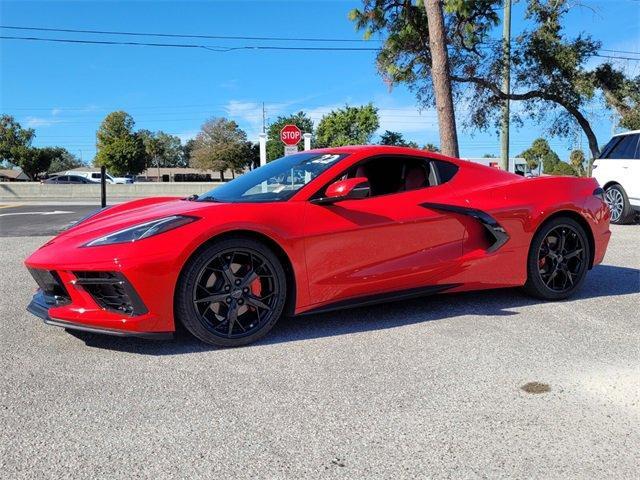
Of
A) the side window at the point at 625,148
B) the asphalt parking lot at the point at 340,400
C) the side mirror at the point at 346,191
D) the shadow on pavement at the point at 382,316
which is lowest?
the asphalt parking lot at the point at 340,400

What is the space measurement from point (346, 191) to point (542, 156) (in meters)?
90.5

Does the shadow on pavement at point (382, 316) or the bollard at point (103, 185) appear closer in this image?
the shadow on pavement at point (382, 316)

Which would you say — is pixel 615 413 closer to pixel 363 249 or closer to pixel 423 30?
pixel 363 249

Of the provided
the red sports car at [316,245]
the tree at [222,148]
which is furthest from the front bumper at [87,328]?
the tree at [222,148]

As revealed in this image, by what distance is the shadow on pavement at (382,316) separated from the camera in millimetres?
3529

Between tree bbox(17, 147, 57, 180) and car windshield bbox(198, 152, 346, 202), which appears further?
tree bbox(17, 147, 57, 180)

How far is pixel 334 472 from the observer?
209cm

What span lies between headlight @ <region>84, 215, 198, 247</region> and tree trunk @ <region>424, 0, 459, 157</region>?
1067 cm

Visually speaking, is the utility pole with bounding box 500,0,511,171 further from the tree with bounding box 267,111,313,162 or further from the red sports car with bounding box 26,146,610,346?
the tree with bounding box 267,111,313,162

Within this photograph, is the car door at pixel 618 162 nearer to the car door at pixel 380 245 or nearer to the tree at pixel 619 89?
the car door at pixel 380 245

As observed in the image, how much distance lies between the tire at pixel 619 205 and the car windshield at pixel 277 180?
25.7 feet

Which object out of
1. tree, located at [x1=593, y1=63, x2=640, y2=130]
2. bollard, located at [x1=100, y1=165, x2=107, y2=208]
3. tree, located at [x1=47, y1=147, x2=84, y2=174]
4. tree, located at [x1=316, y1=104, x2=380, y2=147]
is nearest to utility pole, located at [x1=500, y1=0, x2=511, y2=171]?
tree, located at [x1=593, y1=63, x2=640, y2=130]

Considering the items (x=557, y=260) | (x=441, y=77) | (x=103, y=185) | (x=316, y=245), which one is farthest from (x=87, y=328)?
(x=441, y=77)

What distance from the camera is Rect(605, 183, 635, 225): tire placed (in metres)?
9.92
